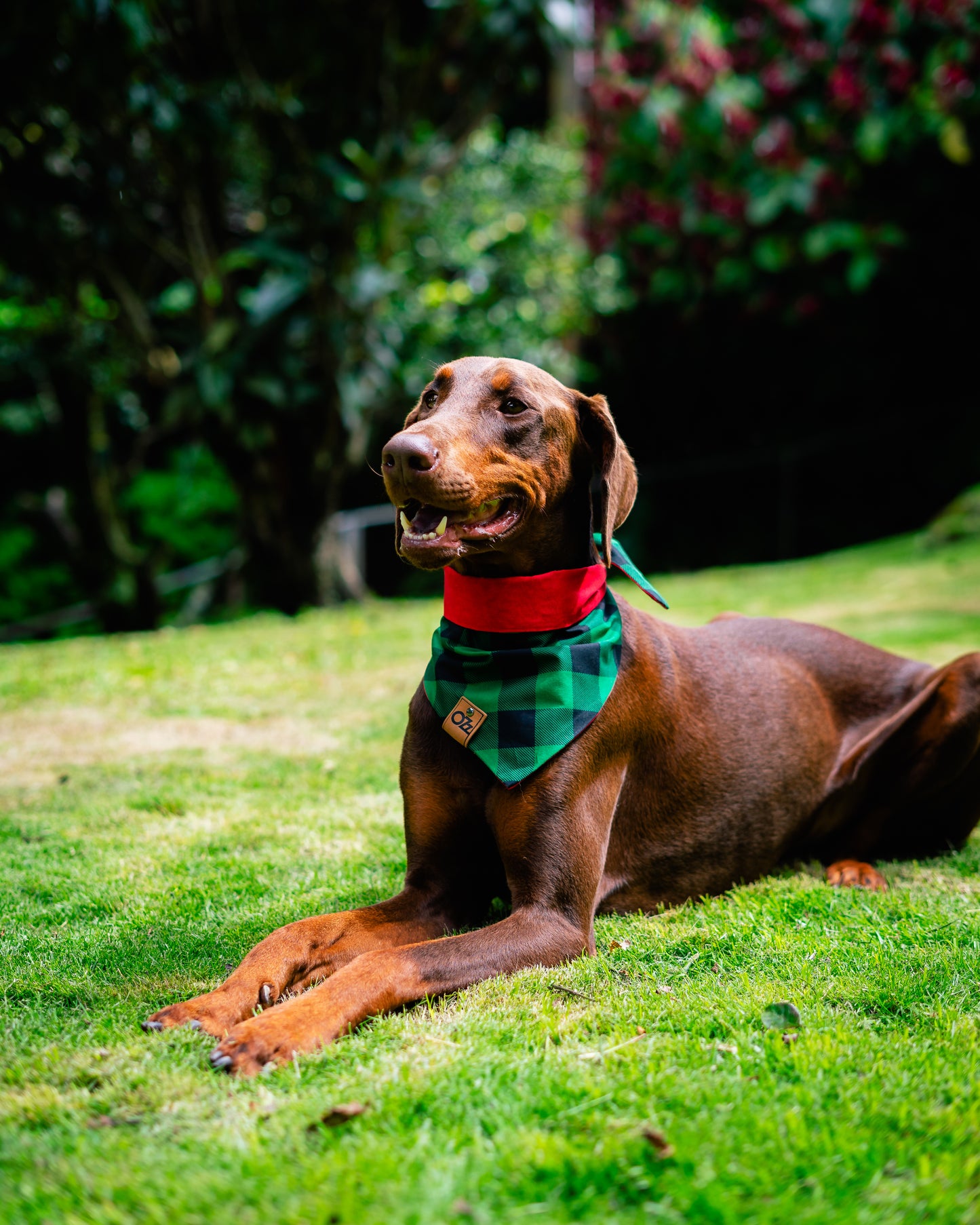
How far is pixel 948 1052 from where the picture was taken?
7.38 feet

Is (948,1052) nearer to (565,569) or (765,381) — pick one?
(565,569)

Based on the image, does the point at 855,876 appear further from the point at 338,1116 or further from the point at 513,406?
the point at 338,1116

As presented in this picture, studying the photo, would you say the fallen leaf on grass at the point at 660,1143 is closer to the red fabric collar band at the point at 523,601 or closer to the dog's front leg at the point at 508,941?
the dog's front leg at the point at 508,941

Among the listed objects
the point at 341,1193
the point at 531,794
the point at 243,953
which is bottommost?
the point at 243,953

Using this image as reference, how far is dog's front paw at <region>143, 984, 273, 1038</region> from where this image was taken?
233cm

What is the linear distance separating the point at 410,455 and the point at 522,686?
2.37ft

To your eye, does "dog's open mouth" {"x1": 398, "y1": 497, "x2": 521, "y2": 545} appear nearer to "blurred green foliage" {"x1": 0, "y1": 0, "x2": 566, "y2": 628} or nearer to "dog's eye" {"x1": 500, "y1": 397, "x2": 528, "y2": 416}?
"dog's eye" {"x1": 500, "y1": 397, "x2": 528, "y2": 416}

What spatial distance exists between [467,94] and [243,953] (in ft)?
29.8

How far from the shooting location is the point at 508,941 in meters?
2.64

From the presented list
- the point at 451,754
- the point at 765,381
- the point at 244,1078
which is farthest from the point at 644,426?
the point at 244,1078

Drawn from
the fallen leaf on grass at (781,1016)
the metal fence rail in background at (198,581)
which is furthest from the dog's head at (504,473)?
the metal fence rail in background at (198,581)

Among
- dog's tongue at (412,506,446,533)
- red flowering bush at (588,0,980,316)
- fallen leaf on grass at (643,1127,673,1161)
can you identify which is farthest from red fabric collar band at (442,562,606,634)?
red flowering bush at (588,0,980,316)

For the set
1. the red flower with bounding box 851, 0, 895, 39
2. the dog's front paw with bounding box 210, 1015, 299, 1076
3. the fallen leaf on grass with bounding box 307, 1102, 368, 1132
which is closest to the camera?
the fallen leaf on grass with bounding box 307, 1102, 368, 1132

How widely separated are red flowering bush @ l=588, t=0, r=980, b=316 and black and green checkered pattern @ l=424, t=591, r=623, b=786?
331 inches
